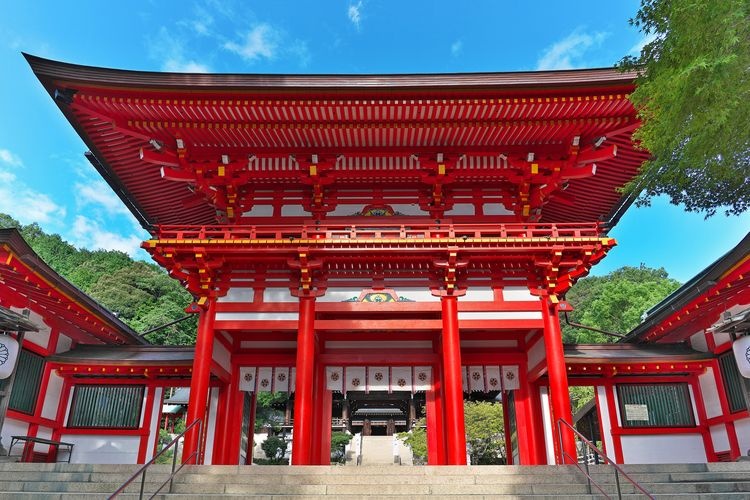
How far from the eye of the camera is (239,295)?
10.1 m

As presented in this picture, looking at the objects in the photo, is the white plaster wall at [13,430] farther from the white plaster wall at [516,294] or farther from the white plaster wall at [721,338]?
the white plaster wall at [721,338]

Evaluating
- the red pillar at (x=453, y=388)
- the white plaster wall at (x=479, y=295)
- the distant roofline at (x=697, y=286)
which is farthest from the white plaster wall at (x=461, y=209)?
the distant roofline at (x=697, y=286)

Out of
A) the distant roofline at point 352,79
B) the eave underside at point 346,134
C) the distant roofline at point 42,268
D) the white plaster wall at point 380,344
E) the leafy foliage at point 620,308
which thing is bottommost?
the white plaster wall at point 380,344

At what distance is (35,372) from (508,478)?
32.6 feet

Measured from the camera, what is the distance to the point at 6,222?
161 feet

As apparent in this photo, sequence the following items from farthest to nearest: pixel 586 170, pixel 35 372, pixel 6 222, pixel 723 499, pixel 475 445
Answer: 1. pixel 6 222
2. pixel 475 445
3. pixel 35 372
4. pixel 586 170
5. pixel 723 499

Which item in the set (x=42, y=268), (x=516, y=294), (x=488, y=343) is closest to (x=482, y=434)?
(x=488, y=343)

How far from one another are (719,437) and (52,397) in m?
14.5

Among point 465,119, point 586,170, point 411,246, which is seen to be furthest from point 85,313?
point 586,170

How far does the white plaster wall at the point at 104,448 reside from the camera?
11625mm

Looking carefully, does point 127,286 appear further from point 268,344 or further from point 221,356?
point 221,356

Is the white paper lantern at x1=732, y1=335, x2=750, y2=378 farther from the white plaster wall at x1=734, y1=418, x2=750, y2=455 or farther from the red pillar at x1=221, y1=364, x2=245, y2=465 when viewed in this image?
the red pillar at x1=221, y1=364, x2=245, y2=465

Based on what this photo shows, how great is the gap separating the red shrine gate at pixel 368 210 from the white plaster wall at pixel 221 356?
0.07 meters

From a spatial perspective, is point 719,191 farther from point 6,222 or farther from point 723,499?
point 6,222
